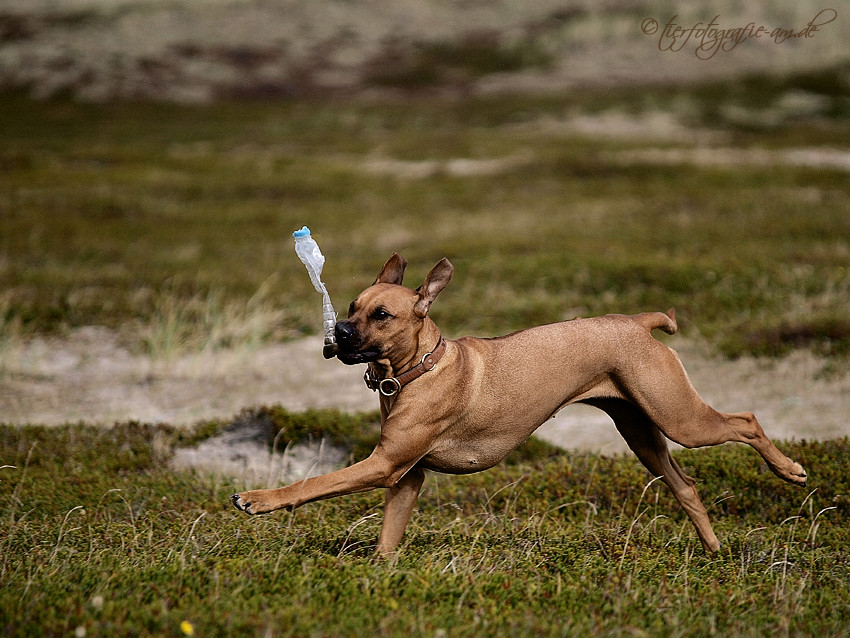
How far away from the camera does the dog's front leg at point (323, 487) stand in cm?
470

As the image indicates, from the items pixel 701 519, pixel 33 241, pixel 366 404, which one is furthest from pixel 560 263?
pixel 33 241

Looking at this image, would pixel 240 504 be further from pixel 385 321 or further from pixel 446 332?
pixel 446 332

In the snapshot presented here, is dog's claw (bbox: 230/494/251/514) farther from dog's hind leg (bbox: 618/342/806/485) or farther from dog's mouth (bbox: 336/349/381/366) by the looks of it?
dog's hind leg (bbox: 618/342/806/485)

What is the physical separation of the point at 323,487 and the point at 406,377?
0.80m

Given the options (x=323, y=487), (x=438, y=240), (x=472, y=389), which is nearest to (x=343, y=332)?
(x=323, y=487)

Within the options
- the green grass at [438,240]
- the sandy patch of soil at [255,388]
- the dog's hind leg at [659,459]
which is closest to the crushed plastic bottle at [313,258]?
the dog's hind leg at [659,459]

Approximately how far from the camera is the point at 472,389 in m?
5.39

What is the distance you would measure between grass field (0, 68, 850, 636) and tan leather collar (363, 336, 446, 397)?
3.30 feet

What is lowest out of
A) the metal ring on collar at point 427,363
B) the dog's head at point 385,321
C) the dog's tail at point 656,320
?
the dog's tail at point 656,320

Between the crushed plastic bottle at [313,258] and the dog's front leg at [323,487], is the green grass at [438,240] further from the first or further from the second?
the dog's front leg at [323,487]

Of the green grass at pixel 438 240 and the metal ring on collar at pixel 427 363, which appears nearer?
the metal ring on collar at pixel 427 363

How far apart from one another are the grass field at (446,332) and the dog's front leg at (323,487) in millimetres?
391

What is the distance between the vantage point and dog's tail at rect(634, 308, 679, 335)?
234 inches

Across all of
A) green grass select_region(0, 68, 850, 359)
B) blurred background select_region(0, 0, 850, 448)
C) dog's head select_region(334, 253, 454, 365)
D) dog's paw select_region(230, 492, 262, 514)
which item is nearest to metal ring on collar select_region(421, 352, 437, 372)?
dog's head select_region(334, 253, 454, 365)
